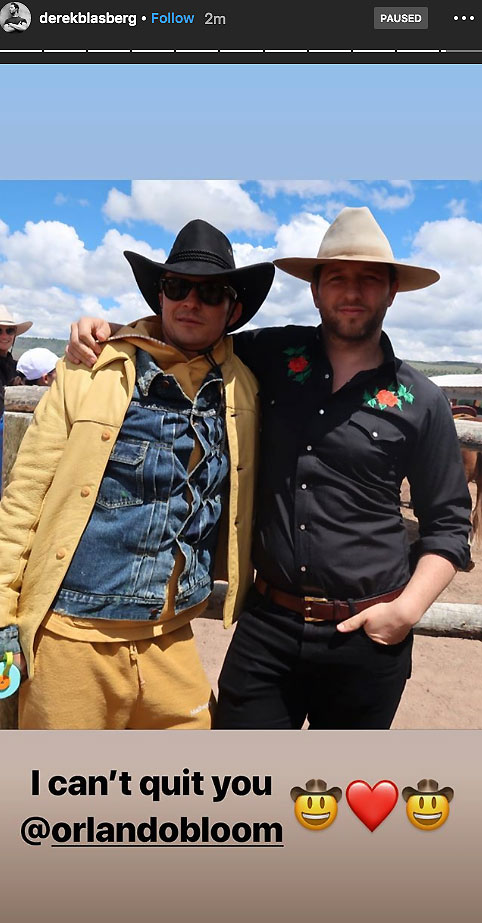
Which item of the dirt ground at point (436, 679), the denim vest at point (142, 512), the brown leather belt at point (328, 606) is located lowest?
the dirt ground at point (436, 679)

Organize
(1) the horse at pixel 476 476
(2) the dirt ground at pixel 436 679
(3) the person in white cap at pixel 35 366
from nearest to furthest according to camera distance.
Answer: (2) the dirt ground at pixel 436 679 < (3) the person in white cap at pixel 35 366 < (1) the horse at pixel 476 476

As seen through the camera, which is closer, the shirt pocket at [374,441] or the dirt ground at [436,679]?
the shirt pocket at [374,441]

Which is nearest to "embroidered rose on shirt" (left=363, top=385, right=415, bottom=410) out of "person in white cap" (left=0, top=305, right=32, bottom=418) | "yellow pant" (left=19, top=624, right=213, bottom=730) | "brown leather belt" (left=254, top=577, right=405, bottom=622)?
"brown leather belt" (left=254, top=577, right=405, bottom=622)

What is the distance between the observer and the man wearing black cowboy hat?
164 centimetres

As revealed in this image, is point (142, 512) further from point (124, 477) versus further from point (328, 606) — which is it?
point (328, 606)

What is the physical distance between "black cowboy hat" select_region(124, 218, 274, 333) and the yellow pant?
1.06m

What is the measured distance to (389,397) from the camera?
1826mm

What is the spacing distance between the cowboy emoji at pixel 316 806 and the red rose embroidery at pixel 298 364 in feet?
3.95

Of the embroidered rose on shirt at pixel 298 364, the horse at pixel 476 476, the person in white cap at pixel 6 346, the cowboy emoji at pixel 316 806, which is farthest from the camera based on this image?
the horse at pixel 476 476

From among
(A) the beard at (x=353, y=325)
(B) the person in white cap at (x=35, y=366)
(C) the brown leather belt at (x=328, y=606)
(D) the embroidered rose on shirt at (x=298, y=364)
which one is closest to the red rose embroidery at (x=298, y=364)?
(D) the embroidered rose on shirt at (x=298, y=364)

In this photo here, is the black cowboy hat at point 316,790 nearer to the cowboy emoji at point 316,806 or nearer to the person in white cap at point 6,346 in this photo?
the cowboy emoji at point 316,806

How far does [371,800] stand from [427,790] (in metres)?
0.15

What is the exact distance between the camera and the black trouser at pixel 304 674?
70.7 inches
